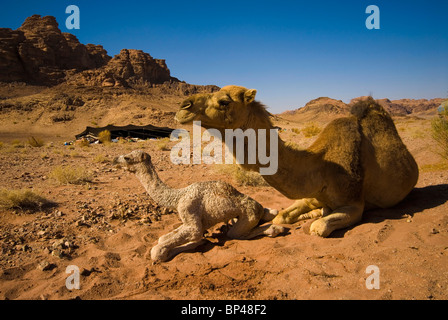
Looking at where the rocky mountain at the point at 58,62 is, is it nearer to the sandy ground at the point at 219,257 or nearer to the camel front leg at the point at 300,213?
the sandy ground at the point at 219,257

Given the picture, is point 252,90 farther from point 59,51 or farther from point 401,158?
point 59,51

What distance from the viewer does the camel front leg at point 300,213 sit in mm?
4961

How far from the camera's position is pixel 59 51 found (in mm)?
78625

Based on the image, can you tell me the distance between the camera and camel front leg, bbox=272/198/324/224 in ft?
16.3

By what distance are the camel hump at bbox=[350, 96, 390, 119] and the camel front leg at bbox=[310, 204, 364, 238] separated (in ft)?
5.39

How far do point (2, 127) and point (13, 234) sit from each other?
147 feet

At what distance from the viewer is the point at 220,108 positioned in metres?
3.26

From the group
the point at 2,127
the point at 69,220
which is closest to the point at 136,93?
the point at 2,127

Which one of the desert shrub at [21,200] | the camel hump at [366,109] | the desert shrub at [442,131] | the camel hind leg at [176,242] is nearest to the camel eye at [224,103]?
the camel hind leg at [176,242]

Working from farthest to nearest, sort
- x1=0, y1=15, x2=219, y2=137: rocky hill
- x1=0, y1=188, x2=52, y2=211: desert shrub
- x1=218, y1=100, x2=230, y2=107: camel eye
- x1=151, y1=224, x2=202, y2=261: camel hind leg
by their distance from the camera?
1. x1=0, y1=15, x2=219, y2=137: rocky hill
2. x1=0, y1=188, x2=52, y2=211: desert shrub
3. x1=151, y1=224, x2=202, y2=261: camel hind leg
4. x1=218, y1=100, x2=230, y2=107: camel eye

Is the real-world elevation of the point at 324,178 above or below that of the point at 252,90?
below

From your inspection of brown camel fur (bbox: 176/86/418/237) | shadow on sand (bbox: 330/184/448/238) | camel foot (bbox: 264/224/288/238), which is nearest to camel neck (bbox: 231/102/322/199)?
brown camel fur (bbox: 176/86/418/237)

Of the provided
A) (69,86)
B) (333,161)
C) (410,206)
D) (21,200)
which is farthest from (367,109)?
(69,86)

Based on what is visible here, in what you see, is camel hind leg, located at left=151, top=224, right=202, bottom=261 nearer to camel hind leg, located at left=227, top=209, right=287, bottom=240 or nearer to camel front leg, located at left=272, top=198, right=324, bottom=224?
camel hind leg, located at left=227, top=209, right=287, bottom=240
